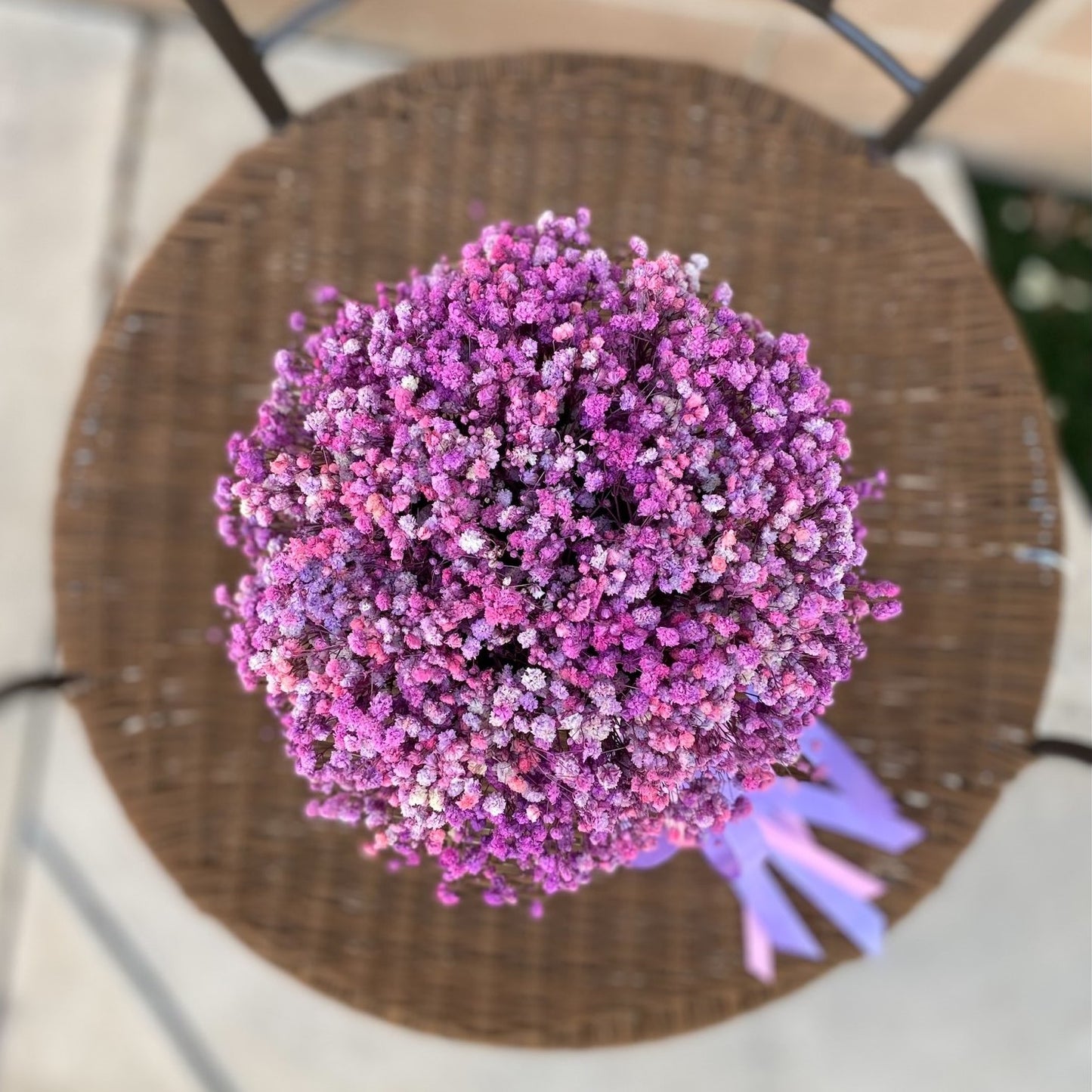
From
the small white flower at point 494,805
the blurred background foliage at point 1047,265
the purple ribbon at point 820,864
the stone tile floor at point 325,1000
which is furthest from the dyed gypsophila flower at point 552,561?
the blurred background foliage at point 1047,265

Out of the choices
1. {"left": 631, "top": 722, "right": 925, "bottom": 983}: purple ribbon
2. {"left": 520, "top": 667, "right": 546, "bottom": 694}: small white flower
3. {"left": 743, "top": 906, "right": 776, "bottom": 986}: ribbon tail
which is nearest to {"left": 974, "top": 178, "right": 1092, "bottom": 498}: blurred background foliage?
{"left": 631, "top": 722, "right": 925, "bottom": 983}: purple ribbon

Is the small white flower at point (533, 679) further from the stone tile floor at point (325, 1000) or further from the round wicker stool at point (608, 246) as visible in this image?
the stone tile floor at point (325, 1000)

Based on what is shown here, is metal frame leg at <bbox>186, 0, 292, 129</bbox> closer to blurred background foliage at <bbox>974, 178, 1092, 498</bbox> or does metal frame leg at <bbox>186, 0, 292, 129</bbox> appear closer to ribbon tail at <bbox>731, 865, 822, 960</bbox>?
ribbon tail at <bbox>731, 865, 822, 960</bbox>

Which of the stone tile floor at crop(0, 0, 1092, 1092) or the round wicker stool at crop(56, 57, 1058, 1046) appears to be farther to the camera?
the stone tile floor at crop(0, 0, 1092, 1092)

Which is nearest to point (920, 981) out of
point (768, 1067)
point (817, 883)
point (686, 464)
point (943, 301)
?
→ point (768, 1067)

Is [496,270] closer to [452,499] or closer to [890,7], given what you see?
[452,499]

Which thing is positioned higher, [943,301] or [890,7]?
[890,7]
